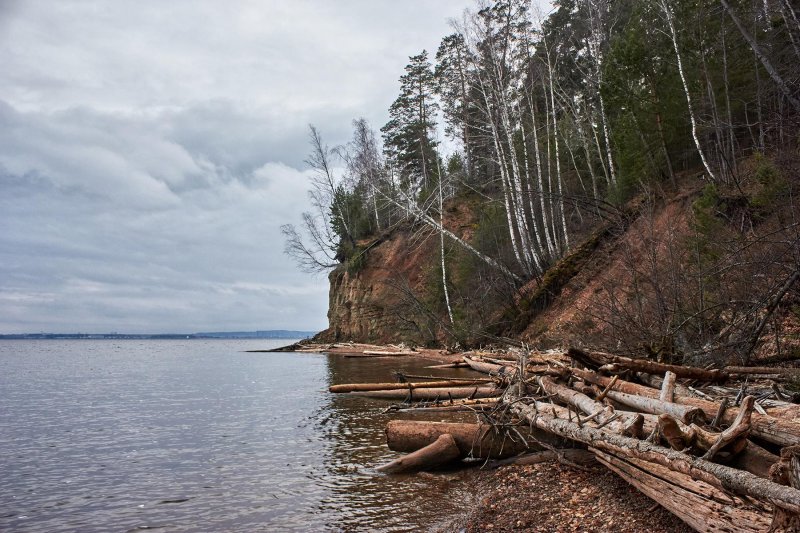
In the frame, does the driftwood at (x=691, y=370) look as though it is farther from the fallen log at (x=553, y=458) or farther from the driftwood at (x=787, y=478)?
the driftwood at (x=787, y=478)

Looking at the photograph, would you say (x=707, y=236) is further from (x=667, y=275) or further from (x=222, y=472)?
(x=222, y=472)

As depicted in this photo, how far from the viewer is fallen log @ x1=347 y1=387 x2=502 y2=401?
11766mm

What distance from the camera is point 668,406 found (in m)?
5.52

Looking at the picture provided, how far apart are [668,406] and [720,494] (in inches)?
84.3

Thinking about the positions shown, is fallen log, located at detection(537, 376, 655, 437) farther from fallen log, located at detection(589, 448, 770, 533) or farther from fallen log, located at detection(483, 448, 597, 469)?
fallen log, located at detection(483, 448, 597, 469)

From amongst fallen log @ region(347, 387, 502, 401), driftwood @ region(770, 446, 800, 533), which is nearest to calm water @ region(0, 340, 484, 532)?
fallen log @ region(347, 387, 502, 401)

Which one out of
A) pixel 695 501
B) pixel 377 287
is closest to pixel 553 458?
pixel 695 501

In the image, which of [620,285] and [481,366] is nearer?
[620,285]

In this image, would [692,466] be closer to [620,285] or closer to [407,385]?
[407,385]

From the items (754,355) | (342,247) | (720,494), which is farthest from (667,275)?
(342,247)

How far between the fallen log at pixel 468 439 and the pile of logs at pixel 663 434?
0.01 m

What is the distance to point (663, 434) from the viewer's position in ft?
13.8

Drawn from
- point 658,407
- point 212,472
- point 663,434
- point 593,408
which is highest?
point 663,434

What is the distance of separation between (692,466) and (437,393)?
8849mm
